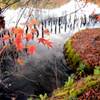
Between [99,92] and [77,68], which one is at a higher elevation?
[99,92]

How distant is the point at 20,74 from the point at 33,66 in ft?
2.87

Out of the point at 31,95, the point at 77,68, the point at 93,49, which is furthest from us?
Result: the point at 93,49

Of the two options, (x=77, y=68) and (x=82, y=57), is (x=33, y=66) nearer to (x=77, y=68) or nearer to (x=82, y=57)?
(x=77, y=68)

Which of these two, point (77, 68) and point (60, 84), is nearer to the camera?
point (60, 84)

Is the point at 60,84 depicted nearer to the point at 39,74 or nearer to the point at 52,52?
the point at 39,74

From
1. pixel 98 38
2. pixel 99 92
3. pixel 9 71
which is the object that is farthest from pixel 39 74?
pixel 98 38

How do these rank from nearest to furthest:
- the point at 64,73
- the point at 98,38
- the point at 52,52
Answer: the point at 64,73 < the point at 98,38 < the point at 52,52

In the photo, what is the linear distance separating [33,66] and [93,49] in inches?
139

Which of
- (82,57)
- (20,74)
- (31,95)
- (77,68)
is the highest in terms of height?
(82,57)

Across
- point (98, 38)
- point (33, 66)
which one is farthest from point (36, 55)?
point (98, 38)

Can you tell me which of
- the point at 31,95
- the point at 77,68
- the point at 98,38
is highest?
the point at 98,38

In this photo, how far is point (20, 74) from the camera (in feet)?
13.6

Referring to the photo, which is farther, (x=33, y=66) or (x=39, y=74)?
(x=33, y=66)

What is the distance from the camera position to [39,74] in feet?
13.9
